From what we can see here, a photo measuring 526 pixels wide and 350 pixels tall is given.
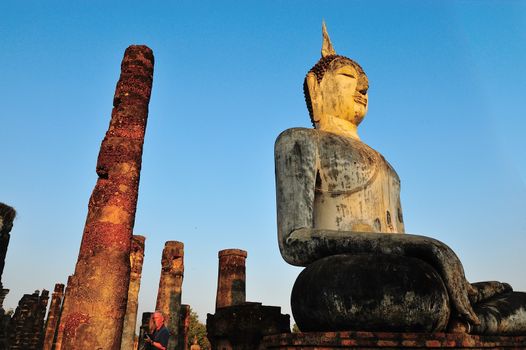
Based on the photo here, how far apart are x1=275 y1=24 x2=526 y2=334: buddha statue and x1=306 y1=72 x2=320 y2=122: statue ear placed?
4 centimetres

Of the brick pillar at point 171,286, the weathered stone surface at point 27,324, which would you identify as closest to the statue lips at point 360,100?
the brick pillar at point 171,286

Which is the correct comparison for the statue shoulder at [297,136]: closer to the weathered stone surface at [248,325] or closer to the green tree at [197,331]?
the weathered stone surface at [248,325]

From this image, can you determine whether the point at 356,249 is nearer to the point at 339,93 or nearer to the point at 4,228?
the point at 339,93

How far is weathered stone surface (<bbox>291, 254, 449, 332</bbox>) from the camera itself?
1.95m

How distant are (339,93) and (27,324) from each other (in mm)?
16515

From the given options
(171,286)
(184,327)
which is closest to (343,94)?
(171,286)

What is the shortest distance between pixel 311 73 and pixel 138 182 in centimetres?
500

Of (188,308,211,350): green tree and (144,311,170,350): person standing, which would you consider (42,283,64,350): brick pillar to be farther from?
(188,308,211,350): green tree

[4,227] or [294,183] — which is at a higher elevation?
[4,227]

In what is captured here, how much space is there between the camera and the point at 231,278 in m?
15.7

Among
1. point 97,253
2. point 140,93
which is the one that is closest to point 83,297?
point 97,253

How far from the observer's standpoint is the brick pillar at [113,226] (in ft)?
22.5

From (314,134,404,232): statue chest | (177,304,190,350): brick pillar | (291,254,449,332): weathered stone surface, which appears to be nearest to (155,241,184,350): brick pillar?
(177,304,190,350): brick pillar

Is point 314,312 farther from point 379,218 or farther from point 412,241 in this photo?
point 379,218
